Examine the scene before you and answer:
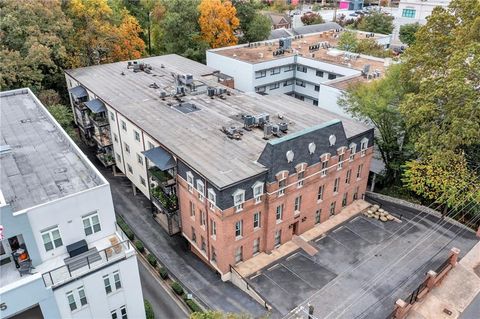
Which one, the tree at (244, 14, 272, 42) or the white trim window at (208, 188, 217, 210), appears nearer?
the white trim window at (208, 188, 217, 210)

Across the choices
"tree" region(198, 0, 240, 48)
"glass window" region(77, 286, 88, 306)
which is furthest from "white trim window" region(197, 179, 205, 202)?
"tree" region(198, 0, 240, 48)

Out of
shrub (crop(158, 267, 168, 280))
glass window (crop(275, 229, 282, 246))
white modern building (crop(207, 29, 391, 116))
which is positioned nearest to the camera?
shrub (crop(158, 267, 168, 280))


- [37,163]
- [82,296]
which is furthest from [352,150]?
[37,163]

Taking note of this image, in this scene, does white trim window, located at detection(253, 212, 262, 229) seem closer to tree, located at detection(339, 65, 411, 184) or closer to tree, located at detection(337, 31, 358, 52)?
tree, located at detection(339, 65, 411, 184)

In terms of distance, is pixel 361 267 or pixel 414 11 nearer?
pixel 361 267

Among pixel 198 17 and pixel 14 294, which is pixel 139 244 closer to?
pixel 14 294

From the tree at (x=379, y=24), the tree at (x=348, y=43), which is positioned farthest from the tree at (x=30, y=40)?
the tree at (x=379, y=24)

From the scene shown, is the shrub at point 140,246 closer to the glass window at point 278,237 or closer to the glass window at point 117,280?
the glass window at point 117,280

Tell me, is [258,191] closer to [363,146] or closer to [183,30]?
[363,146]
